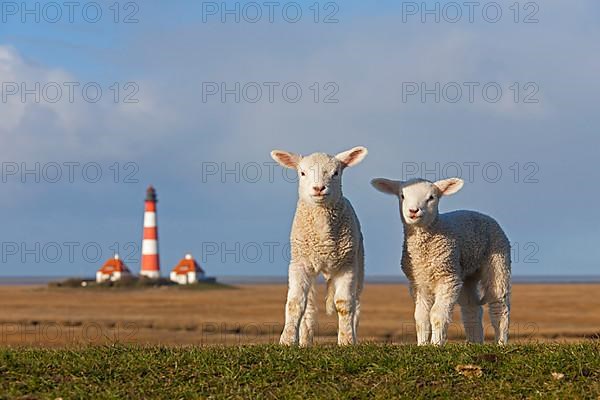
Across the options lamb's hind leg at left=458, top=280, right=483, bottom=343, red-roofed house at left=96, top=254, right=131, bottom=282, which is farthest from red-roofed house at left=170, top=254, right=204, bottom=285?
lamb's hind leg at left=458, top=280, right=483, bottom=343

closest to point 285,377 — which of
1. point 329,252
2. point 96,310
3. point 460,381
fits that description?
point 460,381

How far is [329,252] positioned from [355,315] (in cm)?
98

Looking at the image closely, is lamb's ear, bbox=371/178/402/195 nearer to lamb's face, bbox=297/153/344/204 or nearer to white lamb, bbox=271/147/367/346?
white lamb, bbox=271/147/367/346

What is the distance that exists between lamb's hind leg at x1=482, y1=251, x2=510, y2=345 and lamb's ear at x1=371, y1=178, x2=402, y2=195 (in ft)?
5.01

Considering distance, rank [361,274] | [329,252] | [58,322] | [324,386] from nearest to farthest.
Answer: [324,386]
[329,252]
[361,274]
[58,322]

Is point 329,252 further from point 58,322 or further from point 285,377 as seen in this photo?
point 58,322

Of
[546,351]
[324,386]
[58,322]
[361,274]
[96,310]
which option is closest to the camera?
[324,386]

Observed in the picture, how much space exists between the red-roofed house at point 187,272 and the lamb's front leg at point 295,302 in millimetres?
63403

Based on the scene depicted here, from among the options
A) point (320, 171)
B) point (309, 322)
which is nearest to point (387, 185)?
point (320, 171)

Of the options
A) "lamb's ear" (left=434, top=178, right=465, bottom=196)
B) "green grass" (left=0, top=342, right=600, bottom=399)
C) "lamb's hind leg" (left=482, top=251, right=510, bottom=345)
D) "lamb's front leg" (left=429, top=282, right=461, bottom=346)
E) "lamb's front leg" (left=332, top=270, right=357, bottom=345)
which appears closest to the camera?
"green grass" (left=0, top=342, right=600, bottom=399)

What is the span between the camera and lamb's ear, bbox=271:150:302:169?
39.5ft

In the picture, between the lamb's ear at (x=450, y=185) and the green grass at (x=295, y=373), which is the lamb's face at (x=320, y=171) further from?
the green grass at (x=295, y=373)

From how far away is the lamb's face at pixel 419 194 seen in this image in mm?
12219

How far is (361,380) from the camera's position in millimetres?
9422
